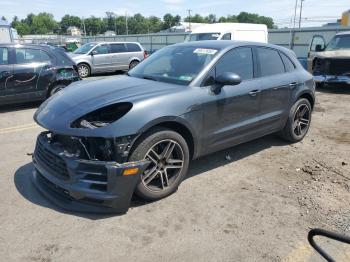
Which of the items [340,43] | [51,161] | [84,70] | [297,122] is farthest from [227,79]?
[84,70]

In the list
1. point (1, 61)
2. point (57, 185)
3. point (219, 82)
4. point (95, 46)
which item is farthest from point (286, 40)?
point (57, 185)

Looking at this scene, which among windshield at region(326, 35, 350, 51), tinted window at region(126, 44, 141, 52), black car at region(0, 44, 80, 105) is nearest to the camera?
black car at region(0, 44, 80, 105)

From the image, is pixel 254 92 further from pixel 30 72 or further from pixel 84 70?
pixel 84 70

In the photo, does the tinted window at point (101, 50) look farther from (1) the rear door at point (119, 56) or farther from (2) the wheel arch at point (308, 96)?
(2) the wheel arch at point (308, 96)

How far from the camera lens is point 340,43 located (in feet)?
40.1

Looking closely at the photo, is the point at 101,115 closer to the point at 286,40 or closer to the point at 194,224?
the point at 194,224

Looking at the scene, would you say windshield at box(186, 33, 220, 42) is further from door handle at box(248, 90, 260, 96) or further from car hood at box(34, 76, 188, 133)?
car hood at box(34, 76, 188, 133)

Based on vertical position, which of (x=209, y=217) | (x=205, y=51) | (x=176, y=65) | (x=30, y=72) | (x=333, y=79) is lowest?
(x=209, y=217)

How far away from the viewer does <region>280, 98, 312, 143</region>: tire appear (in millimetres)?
5840

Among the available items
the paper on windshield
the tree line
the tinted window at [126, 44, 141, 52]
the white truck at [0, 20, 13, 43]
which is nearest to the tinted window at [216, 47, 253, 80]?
the paper on windshield

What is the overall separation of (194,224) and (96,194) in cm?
100

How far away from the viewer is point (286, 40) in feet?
78.0

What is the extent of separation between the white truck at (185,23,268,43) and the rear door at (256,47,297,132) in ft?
30.3

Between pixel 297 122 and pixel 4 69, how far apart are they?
6493mm
